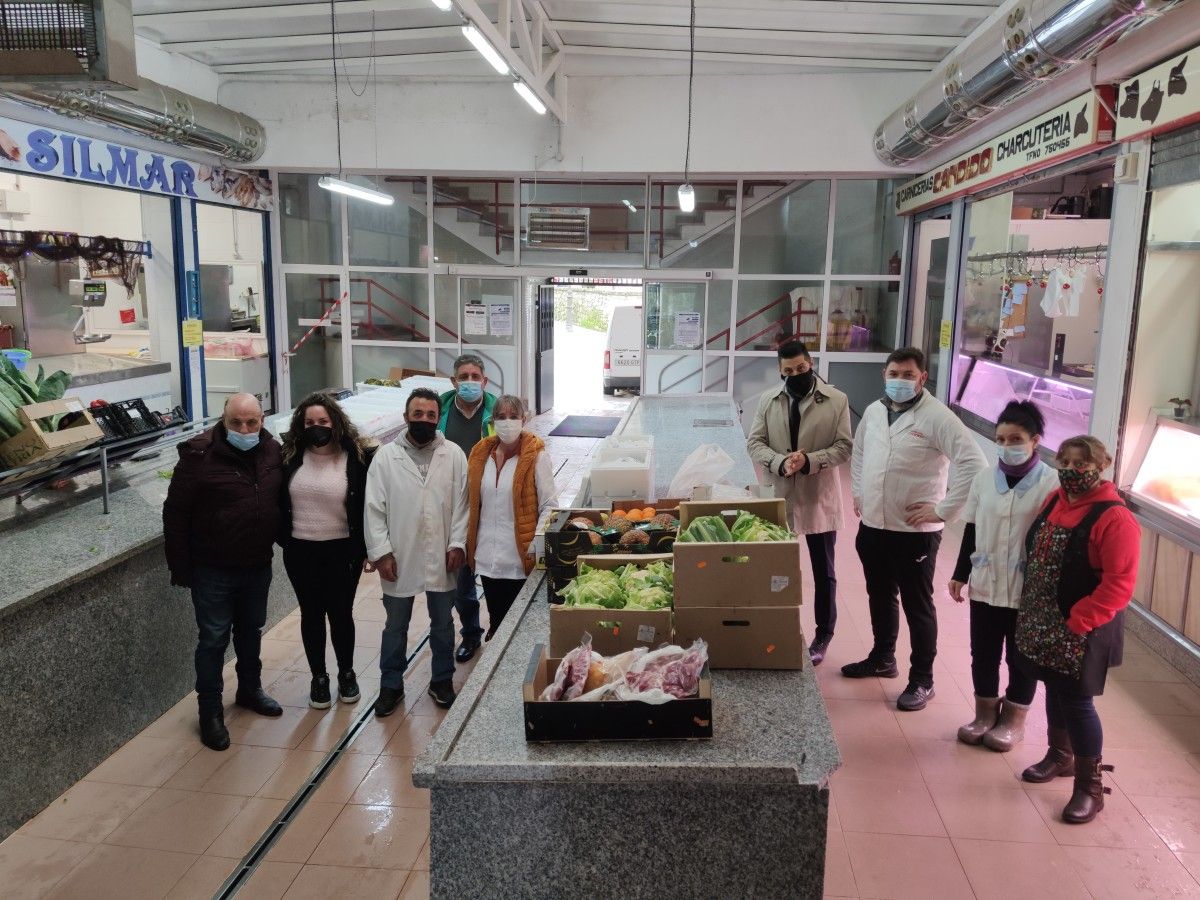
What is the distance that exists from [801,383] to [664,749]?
9.09 feet

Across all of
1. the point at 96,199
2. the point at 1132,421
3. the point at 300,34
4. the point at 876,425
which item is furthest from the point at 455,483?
the point at 96,199

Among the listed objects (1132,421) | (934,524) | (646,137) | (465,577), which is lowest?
(465,577)

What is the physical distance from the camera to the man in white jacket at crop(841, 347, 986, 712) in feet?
13.1

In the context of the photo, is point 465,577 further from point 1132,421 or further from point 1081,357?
point 1081,357

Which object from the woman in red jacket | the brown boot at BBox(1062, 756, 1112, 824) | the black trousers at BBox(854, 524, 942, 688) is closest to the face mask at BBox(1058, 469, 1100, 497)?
the woman in red jacket

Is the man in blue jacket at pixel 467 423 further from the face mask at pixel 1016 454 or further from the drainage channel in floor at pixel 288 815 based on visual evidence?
the face mask at pixel 1016 454

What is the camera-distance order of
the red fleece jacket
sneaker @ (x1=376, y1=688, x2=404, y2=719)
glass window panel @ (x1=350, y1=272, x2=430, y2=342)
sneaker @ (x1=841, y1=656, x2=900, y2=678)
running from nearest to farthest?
1. the red fleece jacket
2. sneaker @ (x1=376, y1=688, x2=404, y2=719)
3. sneaker @ (x1=841, y1=656, x2=900, y2=678)
4. glass window panel @ (x1=350, y1=272, x2=430, y2=342)

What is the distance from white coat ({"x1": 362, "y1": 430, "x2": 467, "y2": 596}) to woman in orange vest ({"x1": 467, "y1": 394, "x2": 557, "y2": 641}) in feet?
0.29

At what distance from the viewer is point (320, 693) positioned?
4332 millimetres

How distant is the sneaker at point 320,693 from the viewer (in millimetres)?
4332

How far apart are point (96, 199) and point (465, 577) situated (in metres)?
10.3

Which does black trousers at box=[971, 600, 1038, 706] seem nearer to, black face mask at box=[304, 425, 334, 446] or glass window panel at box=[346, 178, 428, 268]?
black face mask at box=[304, 425, 334, 446]

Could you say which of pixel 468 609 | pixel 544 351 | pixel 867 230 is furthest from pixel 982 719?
pixel 544 351

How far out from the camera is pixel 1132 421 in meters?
5.30
